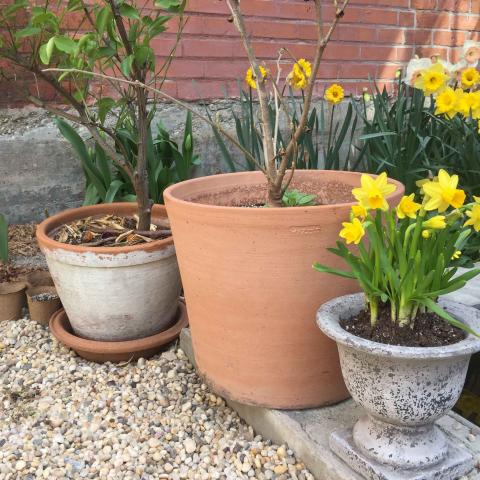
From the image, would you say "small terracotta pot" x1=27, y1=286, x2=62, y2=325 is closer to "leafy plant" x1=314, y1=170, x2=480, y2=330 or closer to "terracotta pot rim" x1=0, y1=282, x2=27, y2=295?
"terracotta pot rim" x1=0, y1=282, x2=27, y2=295

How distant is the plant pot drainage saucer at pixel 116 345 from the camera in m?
1.93

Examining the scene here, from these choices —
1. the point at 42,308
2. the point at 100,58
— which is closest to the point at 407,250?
the point at 100,58

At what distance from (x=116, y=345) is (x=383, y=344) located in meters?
1.05

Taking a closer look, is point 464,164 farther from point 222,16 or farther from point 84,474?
point 84,474

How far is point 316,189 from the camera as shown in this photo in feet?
6.01

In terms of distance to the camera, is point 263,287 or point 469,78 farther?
point 469,78

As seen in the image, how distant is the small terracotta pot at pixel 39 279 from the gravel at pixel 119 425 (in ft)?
0.98

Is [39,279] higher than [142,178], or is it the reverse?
[142,178]

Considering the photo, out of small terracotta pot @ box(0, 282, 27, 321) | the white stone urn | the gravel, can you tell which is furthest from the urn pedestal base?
small terracotta pot @ box(0, 282, 27, 321)

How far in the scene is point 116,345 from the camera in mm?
1932

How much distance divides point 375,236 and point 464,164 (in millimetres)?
1233

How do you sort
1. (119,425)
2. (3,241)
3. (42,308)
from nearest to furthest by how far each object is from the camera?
(119,425) → (42,308) → (3,241)

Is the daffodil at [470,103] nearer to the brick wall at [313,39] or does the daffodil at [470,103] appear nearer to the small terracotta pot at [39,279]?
the brick wall at [313,39]

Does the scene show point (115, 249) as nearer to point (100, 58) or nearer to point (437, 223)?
point (100, 58)
